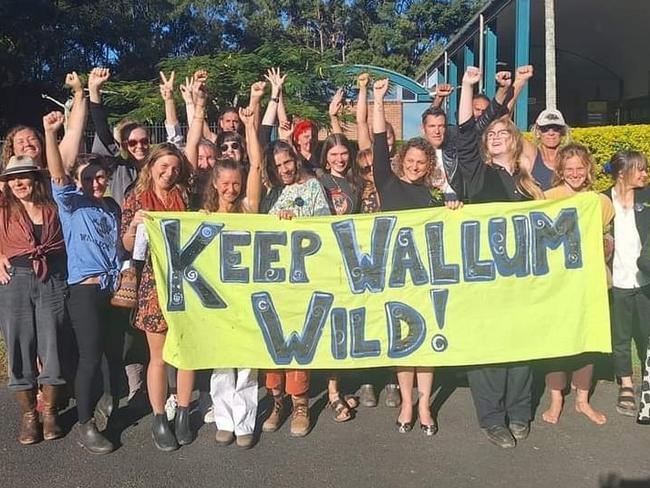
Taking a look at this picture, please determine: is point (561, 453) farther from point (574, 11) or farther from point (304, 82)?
point (574, 11)

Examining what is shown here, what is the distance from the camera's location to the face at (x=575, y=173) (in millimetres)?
4387

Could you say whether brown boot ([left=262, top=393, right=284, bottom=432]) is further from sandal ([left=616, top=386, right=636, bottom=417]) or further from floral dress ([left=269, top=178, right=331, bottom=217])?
sandal ([left=616, top=386, right=636, bottom=417])

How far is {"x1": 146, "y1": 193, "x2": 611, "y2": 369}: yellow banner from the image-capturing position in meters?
4.21

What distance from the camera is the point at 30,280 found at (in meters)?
4.04

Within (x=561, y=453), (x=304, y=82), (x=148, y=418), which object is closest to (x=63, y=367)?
(x=148, y=418)

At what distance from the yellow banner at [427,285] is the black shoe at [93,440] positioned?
3.43 ft

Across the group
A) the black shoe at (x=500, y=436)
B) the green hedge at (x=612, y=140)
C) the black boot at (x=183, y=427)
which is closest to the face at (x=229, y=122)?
the black boot at (x=183, y=427)

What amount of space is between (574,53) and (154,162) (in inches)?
794

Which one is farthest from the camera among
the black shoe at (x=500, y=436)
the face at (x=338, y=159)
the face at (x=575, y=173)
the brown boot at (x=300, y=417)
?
the face at (x=338, y=159)

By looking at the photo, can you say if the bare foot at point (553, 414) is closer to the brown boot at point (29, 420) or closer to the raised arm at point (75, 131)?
the brown boot at point (29, 420)

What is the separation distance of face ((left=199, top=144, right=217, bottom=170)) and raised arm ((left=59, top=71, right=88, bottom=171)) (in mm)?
826

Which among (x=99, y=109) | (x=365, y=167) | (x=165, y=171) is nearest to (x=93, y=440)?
(x=165, y=171)

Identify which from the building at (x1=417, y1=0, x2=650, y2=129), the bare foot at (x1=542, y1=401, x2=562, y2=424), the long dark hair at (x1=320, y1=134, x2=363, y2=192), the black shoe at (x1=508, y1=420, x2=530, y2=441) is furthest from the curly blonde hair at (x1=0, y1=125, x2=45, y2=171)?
the building at (x1=417, y1=0, x2=650, y2=129)

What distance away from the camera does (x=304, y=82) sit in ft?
48.8
